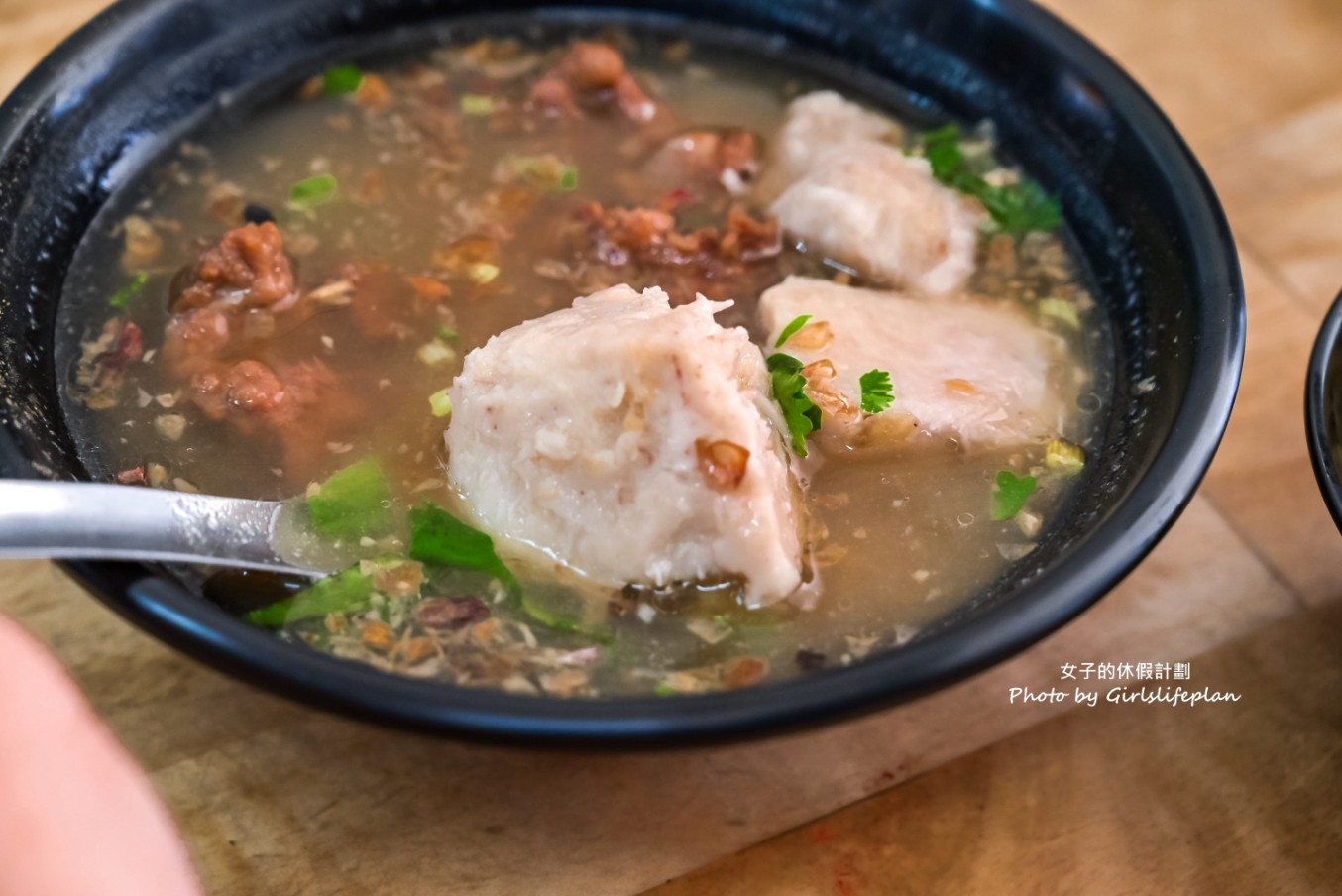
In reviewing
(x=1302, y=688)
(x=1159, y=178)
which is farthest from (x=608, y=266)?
(x=1302, y=688)

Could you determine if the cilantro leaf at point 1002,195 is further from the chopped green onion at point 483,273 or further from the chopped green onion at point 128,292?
the chopped green onion at point 128,292

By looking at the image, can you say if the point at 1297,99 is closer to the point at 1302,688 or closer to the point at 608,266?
the point at 1302,688

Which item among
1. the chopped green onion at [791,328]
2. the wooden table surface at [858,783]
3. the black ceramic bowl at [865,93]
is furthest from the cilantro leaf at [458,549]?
the chopped green onion at [791,328]

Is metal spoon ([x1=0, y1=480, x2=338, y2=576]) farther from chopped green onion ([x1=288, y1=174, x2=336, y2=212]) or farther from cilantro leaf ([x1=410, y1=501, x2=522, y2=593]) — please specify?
chopped green onion ([x1=288, y1=174, x2=336, y2=212])

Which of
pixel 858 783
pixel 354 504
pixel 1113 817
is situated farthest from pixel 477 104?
pixel 1113 817

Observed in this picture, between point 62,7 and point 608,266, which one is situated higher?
point 62,7

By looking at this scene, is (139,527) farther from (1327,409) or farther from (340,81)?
(1327,409)
